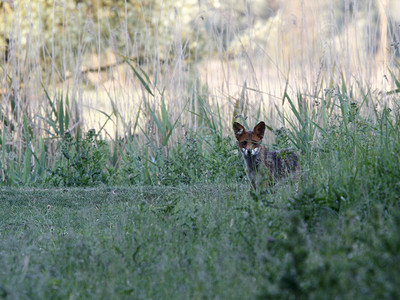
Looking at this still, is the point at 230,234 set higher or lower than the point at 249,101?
lower

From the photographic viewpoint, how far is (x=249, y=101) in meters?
6.56

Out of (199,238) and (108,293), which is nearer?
(108,293)

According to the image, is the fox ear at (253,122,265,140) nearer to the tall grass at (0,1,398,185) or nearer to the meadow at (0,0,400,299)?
the meadow at (0,0,400,299)

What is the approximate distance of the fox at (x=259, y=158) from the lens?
5156mm

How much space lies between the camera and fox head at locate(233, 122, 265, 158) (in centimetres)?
516

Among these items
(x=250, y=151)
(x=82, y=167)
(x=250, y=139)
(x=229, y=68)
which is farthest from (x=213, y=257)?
(x=229, y=68)

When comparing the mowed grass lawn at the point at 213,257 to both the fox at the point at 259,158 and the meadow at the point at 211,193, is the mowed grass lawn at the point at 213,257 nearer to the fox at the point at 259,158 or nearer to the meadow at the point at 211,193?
the meadow at the point at 211,193

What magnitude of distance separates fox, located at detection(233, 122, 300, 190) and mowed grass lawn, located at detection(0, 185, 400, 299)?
46.3 inches

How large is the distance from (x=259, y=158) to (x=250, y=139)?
29cm

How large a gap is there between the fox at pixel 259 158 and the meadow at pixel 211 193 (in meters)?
0.18

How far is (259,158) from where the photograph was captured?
17.8 ft

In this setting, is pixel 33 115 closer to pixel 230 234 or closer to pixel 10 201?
pixel 10 201

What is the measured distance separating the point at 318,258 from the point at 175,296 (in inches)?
28.4

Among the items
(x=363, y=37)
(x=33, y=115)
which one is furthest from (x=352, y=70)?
(x=33, y=115)
